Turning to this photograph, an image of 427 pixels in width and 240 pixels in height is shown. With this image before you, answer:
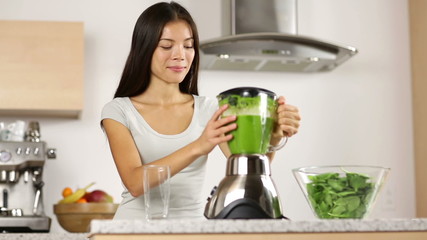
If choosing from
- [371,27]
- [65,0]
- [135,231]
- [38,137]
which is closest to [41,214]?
[38,137]

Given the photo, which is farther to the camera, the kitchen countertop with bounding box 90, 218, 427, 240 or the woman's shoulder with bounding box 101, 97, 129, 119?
the woman's shoulder with bounding box 101, 97, 129, 119

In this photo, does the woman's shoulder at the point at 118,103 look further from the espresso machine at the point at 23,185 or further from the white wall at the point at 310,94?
the white wall at the point at 310,94

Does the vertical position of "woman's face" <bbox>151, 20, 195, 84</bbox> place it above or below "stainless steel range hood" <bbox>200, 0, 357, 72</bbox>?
below

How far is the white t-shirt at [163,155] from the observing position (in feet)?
6.37

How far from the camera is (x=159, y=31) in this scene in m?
2.02

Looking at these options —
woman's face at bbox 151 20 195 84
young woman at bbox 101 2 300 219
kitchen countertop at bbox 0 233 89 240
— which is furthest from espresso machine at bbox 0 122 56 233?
woman's face at bbox 151 20 195 84

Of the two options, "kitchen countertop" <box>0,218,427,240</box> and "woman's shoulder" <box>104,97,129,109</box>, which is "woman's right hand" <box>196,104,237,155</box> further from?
"woman's shoulder" <box>104,97,129,109</box>

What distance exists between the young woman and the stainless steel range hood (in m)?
1.69

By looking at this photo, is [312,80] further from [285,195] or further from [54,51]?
[54,51]

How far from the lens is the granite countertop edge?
1.32 m

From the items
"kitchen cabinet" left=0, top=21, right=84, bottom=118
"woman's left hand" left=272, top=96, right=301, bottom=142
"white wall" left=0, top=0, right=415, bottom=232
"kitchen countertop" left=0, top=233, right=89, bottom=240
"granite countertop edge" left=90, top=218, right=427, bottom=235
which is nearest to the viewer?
"granite countertop edge" left=90, top=218, right=427, bottom=235

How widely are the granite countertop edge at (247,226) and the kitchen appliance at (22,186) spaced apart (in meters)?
2.29

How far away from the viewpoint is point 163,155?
6.53 ft

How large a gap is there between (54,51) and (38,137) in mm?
437
